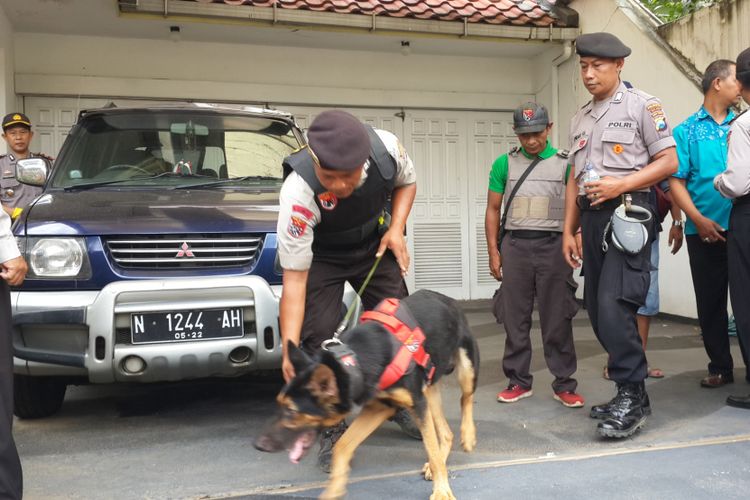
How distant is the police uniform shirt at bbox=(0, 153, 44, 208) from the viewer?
5.99 metres

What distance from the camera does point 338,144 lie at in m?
2.79

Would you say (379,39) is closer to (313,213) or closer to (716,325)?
(716,325)

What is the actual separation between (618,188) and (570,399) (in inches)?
56.9

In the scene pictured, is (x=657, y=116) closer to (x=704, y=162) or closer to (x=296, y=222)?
(x=704, y=162)

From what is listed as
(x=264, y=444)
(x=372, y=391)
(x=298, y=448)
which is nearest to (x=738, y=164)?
(x=372, y=391)

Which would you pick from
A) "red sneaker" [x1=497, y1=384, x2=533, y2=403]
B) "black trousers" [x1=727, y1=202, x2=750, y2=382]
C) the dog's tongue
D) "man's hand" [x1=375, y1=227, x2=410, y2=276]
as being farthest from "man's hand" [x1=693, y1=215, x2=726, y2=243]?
the dog's tongue

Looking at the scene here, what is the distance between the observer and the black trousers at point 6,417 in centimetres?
271

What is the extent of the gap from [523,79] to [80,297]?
7604mm

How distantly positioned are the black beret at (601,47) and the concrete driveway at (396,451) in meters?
2.08

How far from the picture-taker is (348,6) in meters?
8.01

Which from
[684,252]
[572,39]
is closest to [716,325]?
[684,252]

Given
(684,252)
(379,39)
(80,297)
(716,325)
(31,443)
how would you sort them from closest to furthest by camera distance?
1. (80,297)
2. (31,443)
3. (716,325)
4. (684,252)
5. (379,39)

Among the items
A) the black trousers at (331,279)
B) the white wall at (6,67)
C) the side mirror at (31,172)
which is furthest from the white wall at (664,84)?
the white wall at (6,67)

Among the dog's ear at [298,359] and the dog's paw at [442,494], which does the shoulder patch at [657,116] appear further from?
the dog's ear at [298,359]
